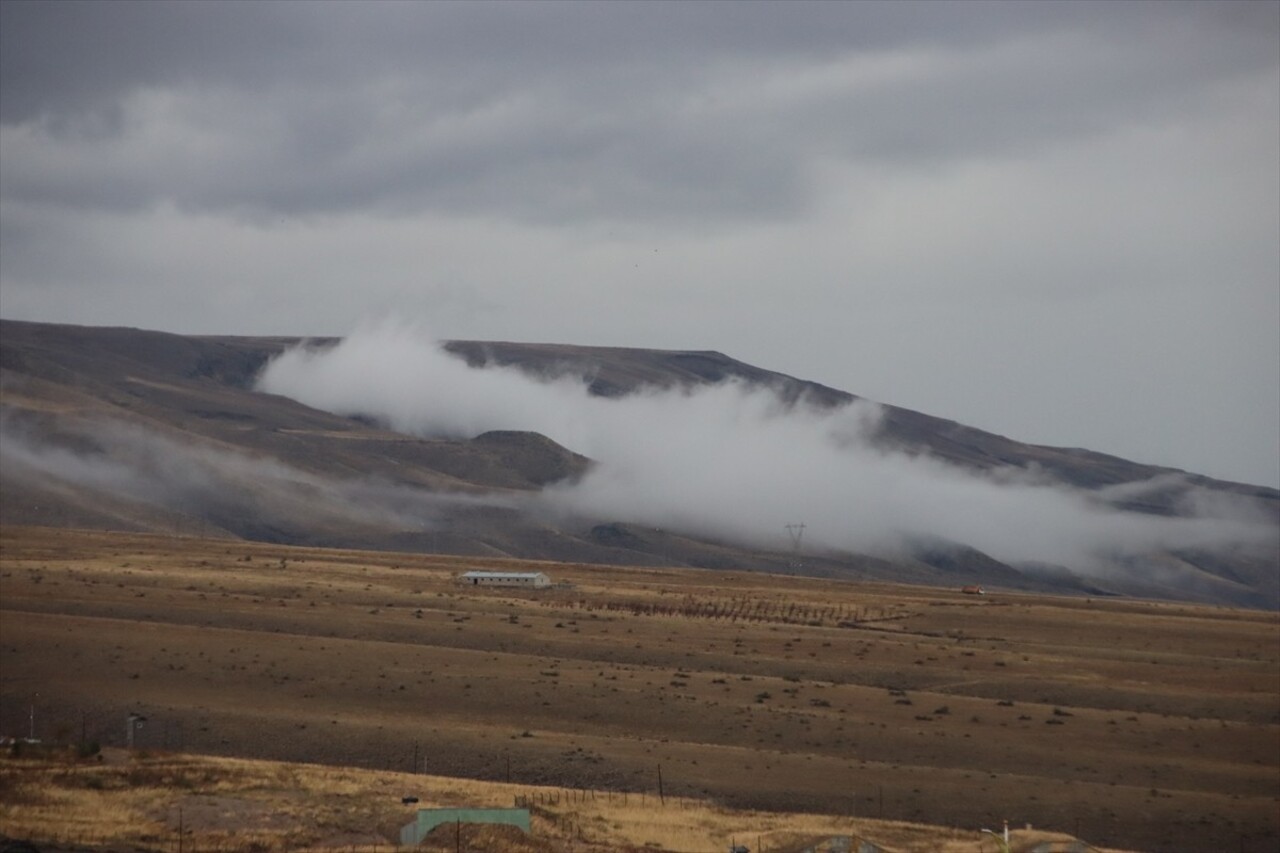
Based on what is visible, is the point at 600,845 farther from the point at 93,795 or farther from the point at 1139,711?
→ the point at 1139,711

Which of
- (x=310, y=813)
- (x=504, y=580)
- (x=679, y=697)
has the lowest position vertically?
(x=310, y=813)

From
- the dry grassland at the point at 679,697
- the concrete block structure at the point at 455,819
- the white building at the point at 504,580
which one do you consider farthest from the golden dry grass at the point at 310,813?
the white building at the point at 504,580

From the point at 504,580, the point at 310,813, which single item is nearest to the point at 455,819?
the point at 310,813

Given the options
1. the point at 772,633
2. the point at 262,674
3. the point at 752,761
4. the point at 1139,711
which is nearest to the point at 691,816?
the point at 752,761

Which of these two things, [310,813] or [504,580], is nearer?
[310,813]

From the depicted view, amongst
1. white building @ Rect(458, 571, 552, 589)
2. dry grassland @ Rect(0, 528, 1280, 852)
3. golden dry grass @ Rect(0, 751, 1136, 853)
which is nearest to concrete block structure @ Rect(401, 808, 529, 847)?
golden dry grass @ Rect(0, 751, 1136, 853)

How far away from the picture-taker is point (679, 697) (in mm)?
61562

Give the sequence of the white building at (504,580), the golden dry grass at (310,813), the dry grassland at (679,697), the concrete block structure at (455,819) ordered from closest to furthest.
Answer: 1. the golden dry grass at (310,813)
2. the concrete block structure at (455,819)
3. the dry grassland at (679,697)
4. the white building at (504,580)

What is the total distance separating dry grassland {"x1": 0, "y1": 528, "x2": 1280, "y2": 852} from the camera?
163 ft

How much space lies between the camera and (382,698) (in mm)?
59594

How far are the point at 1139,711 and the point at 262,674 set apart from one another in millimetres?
38483

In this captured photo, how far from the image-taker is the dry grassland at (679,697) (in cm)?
4956

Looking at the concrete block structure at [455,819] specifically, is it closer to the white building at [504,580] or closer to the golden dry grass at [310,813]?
the golden dry grass at [310,813]

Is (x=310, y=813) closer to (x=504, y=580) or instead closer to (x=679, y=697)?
(x=679, y=697)
